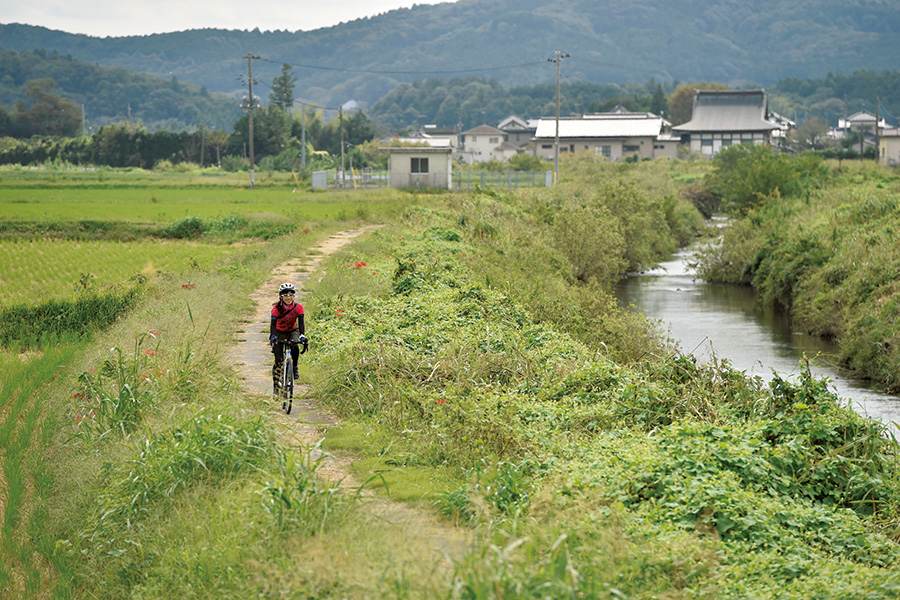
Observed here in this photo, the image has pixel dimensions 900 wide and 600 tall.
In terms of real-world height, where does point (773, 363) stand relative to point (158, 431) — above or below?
below

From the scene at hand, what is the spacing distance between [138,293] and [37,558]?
374 inches

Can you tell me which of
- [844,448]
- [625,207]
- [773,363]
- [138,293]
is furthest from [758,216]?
[844,448]

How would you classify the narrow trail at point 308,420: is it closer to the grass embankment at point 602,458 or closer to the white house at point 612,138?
the grass embankment at point 602,458

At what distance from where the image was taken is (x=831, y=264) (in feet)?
76.7

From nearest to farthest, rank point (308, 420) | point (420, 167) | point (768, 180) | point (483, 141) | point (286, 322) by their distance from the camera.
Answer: point (308, 420) < point (286, 322) < point (768, 180) < point (420, 167) < point (483, 141)

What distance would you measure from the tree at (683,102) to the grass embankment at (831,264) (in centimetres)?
8400

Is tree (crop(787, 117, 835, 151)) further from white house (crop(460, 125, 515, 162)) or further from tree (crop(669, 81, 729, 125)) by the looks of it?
white house (crop(460, 125, 515, 162))

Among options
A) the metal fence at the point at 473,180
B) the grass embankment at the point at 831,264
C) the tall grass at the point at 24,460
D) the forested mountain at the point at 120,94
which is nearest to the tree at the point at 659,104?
the metal fence at the point at 473,180

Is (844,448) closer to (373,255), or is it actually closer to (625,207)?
(373,255)

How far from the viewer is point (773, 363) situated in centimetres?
1919

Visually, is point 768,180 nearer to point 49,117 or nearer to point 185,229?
point 185,229

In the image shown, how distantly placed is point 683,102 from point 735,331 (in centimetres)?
10408

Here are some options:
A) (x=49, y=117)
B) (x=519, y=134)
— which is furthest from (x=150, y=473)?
(x=519, y=134)

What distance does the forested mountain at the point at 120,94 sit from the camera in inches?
6166
